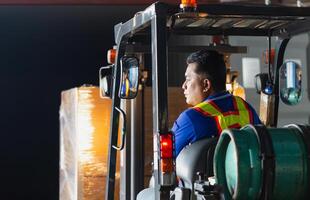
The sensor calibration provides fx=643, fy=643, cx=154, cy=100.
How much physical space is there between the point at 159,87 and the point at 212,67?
2.45 feet

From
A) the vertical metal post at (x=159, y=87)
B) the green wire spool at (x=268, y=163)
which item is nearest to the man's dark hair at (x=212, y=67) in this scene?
the vertical metal post at (x=159, y=87)

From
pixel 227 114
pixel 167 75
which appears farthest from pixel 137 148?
pixel 167 75

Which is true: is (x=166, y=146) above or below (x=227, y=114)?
below

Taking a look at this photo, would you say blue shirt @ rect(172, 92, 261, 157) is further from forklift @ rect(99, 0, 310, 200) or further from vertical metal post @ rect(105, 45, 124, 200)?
vertical metal post @ rect(105, 45, 124, 200)

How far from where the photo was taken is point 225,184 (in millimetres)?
3244

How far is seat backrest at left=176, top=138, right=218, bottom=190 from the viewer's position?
3461mm

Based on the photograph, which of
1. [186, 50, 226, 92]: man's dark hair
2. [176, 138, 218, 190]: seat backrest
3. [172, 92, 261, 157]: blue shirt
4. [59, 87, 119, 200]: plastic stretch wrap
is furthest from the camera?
[59, 87, 119, 200]: plastic stretch wrap

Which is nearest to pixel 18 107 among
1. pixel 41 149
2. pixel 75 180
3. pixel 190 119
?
pixel 41 149

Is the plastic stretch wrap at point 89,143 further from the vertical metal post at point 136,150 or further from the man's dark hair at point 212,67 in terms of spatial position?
the man's dark hair at point 212,67

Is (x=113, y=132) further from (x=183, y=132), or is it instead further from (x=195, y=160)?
(x=195, y=160)

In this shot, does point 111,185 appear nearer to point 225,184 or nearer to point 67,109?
point 225,184

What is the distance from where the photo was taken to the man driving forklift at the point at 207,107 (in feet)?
12.1

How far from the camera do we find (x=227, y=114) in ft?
12.3

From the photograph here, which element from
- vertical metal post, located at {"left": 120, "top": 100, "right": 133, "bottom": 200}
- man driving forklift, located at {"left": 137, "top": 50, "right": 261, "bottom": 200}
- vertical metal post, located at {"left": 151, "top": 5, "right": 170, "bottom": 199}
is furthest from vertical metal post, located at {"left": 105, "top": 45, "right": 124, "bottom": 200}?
vertical metal post, located at {"left": 151, "top": 5, "right": 170, "bottom": 199}
